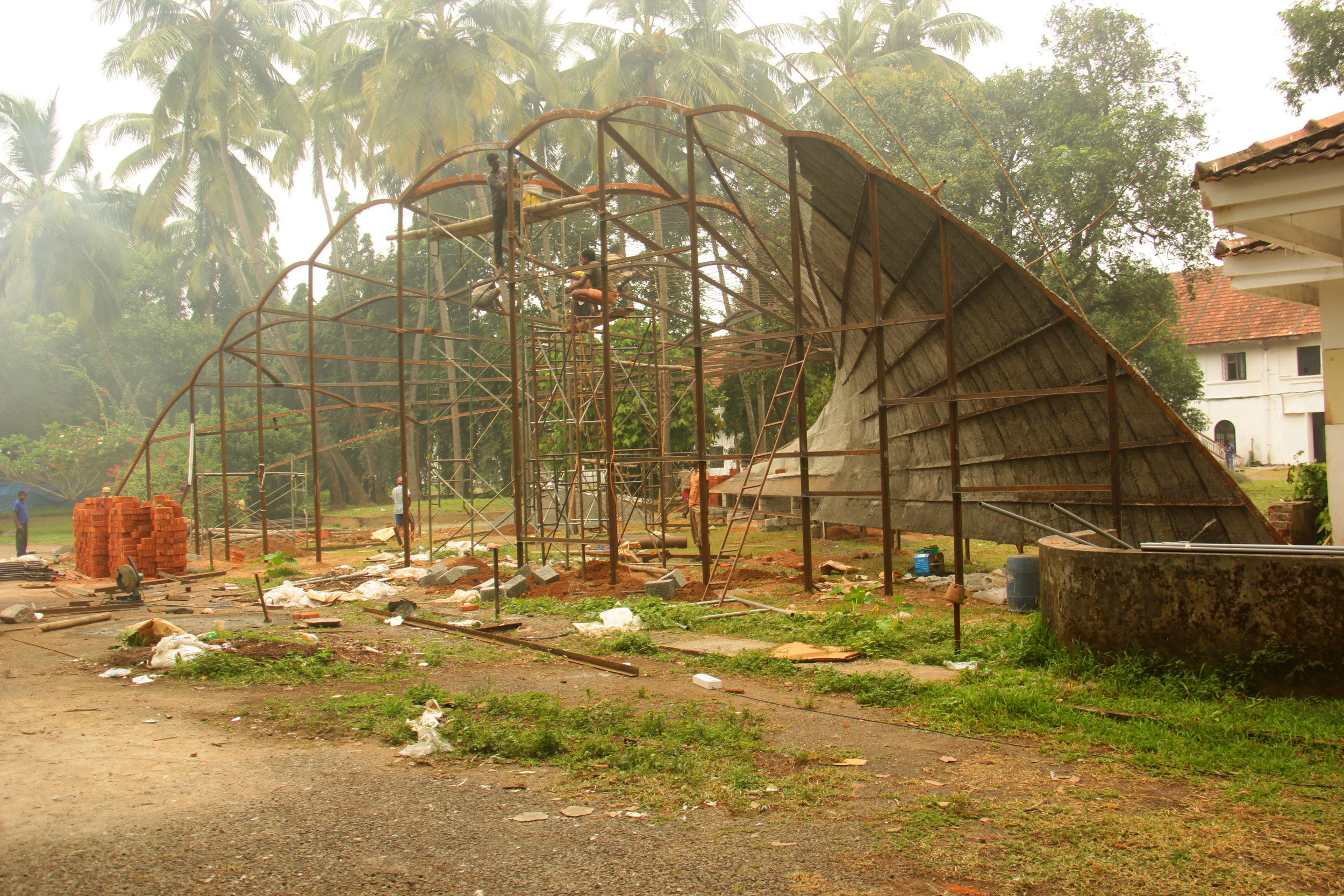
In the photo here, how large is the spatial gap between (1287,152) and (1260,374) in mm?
31417

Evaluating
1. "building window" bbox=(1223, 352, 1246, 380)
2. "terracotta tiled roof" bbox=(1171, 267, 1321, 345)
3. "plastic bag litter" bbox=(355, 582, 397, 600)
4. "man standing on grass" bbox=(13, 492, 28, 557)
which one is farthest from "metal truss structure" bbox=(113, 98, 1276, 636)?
"building window" bbox=(1223, 352, 1246, 380)

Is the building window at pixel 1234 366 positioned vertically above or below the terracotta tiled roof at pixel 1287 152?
above

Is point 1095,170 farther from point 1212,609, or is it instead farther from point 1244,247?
point 1212,609

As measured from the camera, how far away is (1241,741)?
479 cm

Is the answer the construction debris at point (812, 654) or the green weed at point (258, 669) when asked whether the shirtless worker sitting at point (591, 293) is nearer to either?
the construction debris at point (812, 654)

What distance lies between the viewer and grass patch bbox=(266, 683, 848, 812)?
A: 15.0ft

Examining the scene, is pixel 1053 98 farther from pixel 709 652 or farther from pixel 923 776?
pixel 923 776

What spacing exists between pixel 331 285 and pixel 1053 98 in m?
33.9

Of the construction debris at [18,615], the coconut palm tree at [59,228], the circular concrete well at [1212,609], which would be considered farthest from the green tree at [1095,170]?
the coconut palm tree at [59,228]

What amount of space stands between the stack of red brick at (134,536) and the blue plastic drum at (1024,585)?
1564 centimetres

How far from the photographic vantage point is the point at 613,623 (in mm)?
9625

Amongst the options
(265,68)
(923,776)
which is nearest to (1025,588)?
(923,776)

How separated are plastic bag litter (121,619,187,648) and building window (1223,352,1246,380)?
3697 cm

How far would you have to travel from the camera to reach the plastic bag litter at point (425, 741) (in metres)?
5.22
